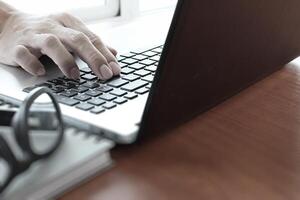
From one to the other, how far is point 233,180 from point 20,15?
0.56 meters

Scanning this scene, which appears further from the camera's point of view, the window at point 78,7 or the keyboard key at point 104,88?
the window at point 78,7

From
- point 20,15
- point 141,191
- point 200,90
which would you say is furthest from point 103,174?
point 20,15

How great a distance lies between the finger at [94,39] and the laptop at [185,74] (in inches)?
0.7

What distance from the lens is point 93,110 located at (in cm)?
53

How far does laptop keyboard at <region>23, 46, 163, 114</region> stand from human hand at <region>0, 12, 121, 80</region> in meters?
0.02

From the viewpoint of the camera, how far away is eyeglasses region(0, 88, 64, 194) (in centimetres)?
38

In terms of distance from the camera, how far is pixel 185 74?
0.47 meters

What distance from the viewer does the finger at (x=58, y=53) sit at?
645 mm

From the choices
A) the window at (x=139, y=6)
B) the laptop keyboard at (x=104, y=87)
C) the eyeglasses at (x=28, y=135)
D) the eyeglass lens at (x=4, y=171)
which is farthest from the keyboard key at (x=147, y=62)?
the window at (x=139, y=6)

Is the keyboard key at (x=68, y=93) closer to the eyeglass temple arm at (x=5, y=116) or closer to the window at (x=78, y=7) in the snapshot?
the eyeglass temple arm at (x=5, y=116)

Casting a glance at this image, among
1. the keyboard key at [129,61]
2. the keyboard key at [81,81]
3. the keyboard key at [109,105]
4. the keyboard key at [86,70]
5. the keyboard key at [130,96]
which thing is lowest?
the keyboard key at [129,61]

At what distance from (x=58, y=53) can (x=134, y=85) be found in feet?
0.41

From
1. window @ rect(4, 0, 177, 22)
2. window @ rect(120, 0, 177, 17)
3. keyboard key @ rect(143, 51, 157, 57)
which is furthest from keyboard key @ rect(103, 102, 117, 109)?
window @ rect(120, 0, 177, 17)

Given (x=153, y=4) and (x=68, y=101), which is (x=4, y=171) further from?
(x=153, y=4)
